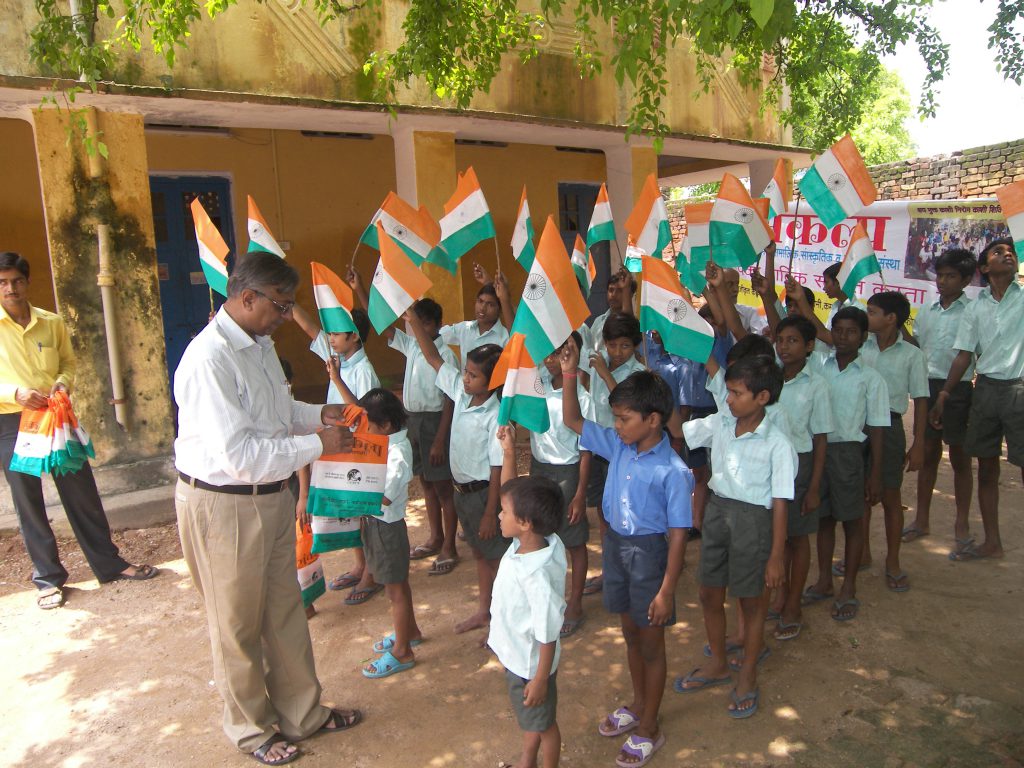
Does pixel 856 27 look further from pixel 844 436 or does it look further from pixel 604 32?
pixel 844 436

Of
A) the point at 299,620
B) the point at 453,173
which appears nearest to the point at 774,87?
the point at 453,173

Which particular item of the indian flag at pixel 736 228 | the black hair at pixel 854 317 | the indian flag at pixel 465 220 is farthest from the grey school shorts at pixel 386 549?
the indian flag at pixel 736 228

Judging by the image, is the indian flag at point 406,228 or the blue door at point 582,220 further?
the blue door at point 582,220

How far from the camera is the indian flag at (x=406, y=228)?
4.64 metres

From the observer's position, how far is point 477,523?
399cm

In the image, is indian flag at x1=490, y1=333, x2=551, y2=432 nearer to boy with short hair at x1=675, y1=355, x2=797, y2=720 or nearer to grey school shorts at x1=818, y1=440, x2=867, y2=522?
boy with short hair at x1=675, y1=355, x2=797, y2=720

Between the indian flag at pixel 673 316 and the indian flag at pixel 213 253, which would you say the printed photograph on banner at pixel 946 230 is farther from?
the indian flag at pixel 213 253

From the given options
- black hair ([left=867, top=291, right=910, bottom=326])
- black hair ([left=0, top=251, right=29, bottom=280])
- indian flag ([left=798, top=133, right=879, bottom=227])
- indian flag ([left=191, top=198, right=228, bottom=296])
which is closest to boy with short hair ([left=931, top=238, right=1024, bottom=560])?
black hair ([left=867, top=291, right=910, bottom=326])

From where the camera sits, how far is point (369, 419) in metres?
3.53

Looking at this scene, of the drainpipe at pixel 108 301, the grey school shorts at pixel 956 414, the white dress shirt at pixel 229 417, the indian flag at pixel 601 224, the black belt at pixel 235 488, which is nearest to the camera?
the white dress shirt at pixel 229 417

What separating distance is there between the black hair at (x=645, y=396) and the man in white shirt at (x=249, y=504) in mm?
1104

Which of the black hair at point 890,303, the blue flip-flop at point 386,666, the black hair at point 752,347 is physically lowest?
the blue flip-flop at point 386,666

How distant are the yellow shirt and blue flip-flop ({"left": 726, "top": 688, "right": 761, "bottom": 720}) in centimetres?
413

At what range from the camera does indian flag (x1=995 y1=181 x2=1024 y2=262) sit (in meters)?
4.46
